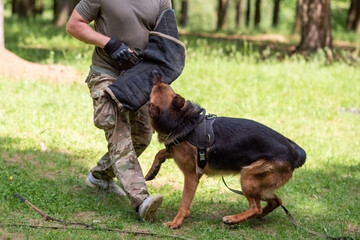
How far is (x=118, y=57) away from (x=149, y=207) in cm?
139

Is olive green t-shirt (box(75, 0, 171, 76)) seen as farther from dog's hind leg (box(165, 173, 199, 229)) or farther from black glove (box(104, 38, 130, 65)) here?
dog's hind leg (box(165, 173, 199, 229))

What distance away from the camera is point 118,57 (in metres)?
5.70

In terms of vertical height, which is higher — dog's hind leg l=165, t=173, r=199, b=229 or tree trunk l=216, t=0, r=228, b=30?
dog's hind leg l=165, t=173, r=199, b=229

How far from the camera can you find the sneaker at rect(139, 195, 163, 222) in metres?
5.65

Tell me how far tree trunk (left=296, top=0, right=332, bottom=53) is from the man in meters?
11.8

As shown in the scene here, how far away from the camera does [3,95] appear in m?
10.2

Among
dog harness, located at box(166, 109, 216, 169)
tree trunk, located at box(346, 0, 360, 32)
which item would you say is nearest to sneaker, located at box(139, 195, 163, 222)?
dog harness, located at box(166, 109, 216, 169)

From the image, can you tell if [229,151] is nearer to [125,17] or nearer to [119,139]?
[119,139]

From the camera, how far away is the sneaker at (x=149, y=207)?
5.65 meters

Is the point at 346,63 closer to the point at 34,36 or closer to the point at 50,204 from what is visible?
the point at 34,36

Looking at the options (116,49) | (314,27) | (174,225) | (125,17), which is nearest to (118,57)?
(116,49)

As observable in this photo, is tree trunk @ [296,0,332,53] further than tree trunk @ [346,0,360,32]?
No

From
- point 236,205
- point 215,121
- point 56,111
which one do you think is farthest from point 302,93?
point 215,121

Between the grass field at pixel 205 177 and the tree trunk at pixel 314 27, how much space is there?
236cm
